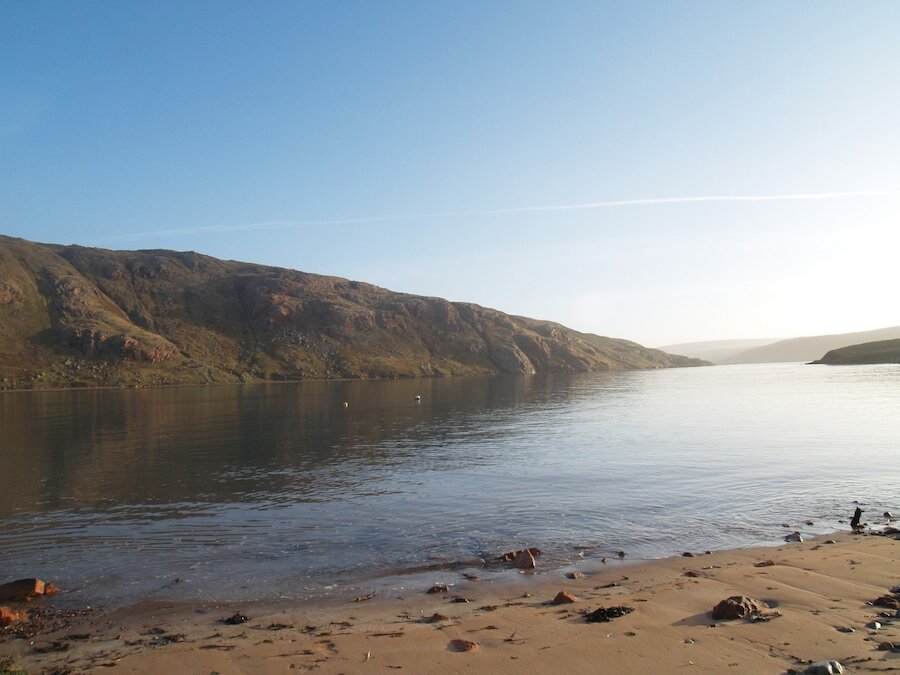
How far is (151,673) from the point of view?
39.5 ft

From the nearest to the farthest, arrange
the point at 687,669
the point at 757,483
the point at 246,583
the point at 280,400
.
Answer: the point at 687,669
the point at 246,583
the point at 757,483
the point at 280,400

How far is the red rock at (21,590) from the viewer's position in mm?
16953

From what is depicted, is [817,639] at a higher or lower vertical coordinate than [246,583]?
higher

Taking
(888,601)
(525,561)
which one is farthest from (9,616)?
(888,601)

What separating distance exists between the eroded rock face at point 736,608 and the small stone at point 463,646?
237 inches

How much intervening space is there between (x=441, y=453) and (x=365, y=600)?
28.6 metres

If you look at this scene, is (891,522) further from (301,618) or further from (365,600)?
(301,618)

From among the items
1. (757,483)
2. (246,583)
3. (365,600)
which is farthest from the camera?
(757,483)

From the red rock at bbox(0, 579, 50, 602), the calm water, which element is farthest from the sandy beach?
the red rock at bbox(0, 579, 50, 602)

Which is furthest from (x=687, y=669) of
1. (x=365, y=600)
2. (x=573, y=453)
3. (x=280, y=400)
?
(x=280, y=400)

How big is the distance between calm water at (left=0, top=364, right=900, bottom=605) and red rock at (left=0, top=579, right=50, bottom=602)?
103cm

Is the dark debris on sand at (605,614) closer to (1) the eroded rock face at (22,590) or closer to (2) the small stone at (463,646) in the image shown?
(2) the small stone at (463,646)

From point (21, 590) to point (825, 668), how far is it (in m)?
21.0

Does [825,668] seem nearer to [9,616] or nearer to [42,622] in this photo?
[42,622]
